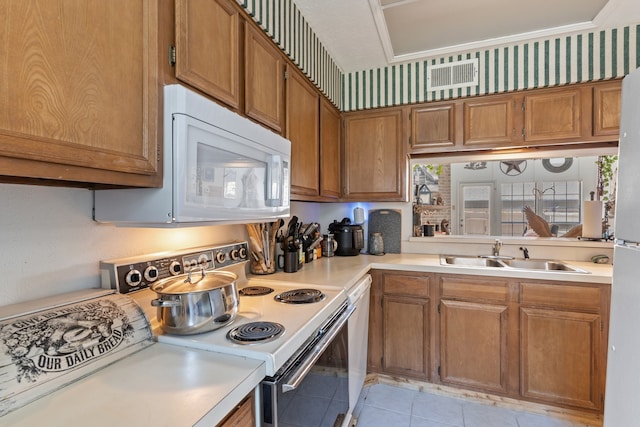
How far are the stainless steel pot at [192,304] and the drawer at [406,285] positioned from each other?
1.48 m

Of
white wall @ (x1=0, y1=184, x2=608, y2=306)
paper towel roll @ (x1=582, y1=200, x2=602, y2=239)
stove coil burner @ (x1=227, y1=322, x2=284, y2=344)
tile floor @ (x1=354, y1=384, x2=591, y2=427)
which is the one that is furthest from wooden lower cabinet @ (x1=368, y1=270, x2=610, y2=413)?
white wall @ (x1=0, y1=184, x2=608, y2=306)

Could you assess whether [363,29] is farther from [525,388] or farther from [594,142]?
[525,388]

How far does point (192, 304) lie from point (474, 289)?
6.08ft

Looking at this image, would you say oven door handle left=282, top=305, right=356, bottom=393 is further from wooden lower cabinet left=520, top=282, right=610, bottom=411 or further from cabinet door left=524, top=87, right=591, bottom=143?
cabinet door left=524, top=87, right=591, bottom=143

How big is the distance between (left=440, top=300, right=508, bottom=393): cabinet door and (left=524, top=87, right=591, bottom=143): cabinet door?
4.19ft

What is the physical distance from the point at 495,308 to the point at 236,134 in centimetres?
198

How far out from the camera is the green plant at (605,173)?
2.39 meters

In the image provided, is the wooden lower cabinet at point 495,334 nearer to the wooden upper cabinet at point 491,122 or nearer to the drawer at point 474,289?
the drawer at point 474,289

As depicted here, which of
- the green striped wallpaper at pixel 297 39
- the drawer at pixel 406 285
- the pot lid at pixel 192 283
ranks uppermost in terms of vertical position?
the green striped wallpaper at pixel 297 39

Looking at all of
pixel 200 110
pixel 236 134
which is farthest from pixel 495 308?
pixel 200 110

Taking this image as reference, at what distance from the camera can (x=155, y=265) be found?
1177 mm

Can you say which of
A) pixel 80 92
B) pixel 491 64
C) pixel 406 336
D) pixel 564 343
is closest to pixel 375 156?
pixel 491 64

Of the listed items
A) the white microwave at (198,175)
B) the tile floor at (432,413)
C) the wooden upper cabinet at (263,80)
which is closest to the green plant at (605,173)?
the tile floor at (432,413)

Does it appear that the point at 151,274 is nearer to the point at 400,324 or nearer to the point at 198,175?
the point at 198,175
